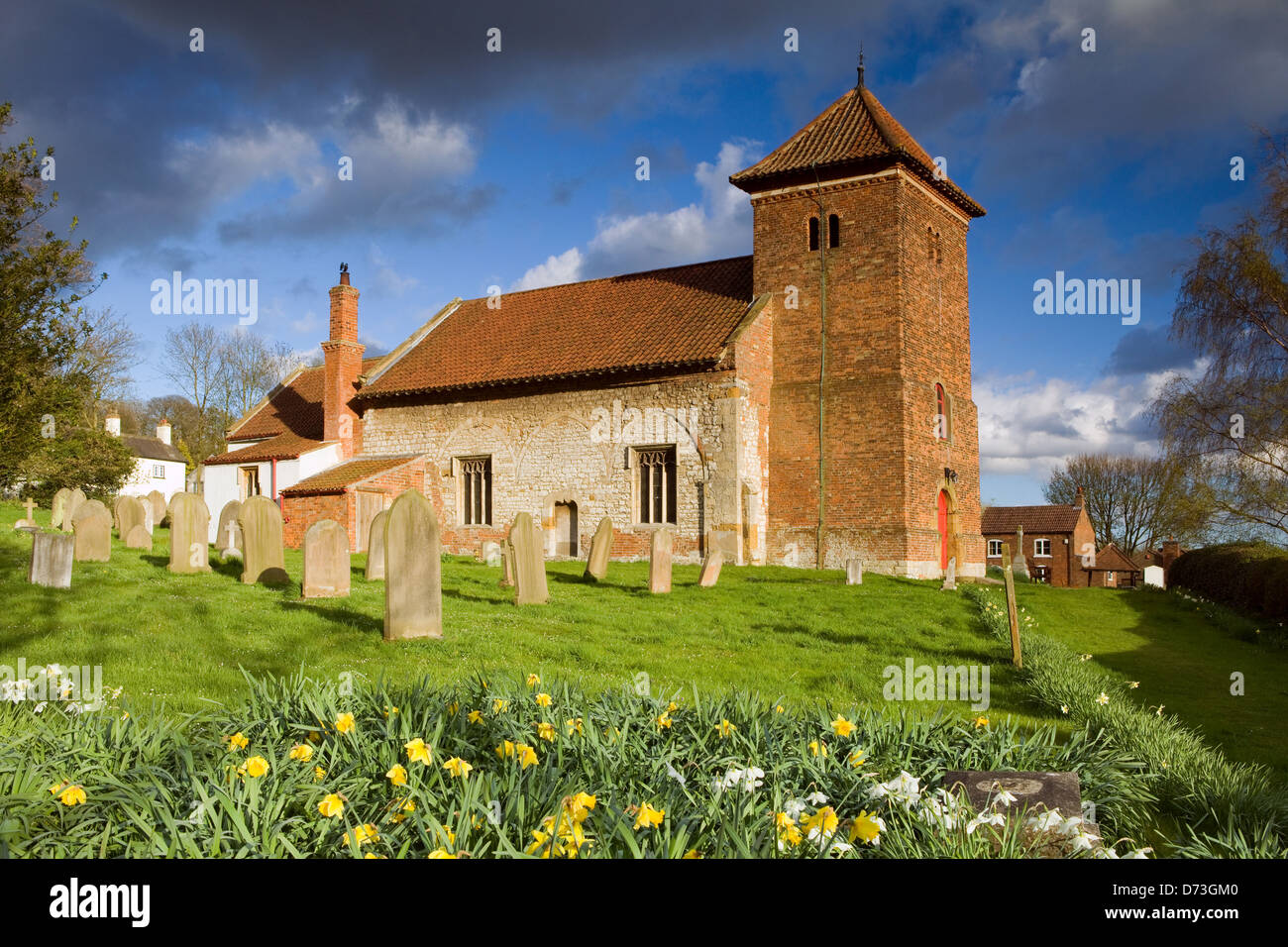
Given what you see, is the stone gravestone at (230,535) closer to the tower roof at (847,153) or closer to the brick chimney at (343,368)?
the brick chimney at (343,368)

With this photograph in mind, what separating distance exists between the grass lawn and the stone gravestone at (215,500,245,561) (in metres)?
0.93

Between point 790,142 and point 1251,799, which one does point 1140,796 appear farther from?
point 790,142

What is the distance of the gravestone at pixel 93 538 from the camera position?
51.1 ft

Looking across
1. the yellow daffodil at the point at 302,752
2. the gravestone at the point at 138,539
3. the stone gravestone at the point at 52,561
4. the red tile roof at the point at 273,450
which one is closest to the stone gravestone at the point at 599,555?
the stone gravestone at the point at 52,561

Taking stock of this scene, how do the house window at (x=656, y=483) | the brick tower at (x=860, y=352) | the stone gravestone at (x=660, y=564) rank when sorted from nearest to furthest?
the stone gravestone at (x=660, y=564) → the brick tower at (x=860, y=352) → the house window at (x=656, y=483)

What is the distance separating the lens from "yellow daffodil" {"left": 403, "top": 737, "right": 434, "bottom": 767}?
12.6ft

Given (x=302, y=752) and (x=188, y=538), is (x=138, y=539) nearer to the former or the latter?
(x=188, y=538)

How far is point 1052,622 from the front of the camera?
51.0 ft

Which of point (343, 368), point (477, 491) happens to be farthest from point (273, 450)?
point (477, 491)

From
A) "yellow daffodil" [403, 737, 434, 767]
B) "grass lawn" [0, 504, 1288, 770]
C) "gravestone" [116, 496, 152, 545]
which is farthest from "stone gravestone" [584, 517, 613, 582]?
"yellow daffodil" [403, 737, 434, 767]

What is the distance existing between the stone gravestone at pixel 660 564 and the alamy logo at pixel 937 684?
6110 mm

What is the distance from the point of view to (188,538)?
583 inches
